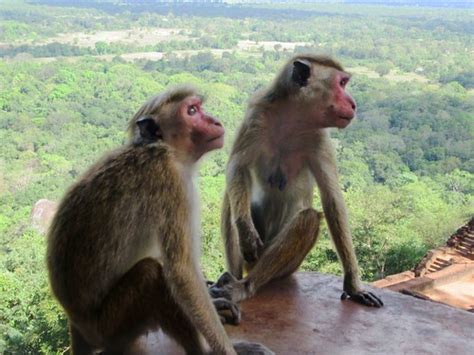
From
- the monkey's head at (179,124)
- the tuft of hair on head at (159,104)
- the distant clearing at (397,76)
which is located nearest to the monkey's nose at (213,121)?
the monkey's head at (179,124)

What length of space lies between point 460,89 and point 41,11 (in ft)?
150

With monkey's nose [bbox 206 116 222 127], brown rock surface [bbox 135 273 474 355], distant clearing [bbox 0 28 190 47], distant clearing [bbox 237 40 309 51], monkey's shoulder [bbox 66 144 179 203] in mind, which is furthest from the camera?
distant clearing [bbox 0 28 190 47]

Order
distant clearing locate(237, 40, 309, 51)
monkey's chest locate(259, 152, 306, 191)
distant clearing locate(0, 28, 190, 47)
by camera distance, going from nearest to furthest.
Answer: monkey's chest locate(259, 152, 306, 191)
distant clearing locate(237, 40, 309, 51)
distant clearing locate(0, 28, 190, 47)

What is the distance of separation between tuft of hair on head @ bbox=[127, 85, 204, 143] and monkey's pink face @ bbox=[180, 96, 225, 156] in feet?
0.14

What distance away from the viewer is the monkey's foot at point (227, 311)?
11.1 feet

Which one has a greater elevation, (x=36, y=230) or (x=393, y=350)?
(x=393, y=350)

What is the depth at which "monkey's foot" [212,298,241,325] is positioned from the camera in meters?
3.38

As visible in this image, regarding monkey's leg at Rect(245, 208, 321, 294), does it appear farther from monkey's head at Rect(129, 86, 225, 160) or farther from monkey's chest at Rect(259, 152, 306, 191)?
monkey's head at Rect(129, 86, 225, 160)

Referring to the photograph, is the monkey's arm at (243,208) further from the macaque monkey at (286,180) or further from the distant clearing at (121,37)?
the distant clearing at (121,37)

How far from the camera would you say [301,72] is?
3.80 meters

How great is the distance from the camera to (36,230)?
871 inches

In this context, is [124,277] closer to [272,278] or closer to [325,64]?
[272,278]

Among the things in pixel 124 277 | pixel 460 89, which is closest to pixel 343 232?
pixel 124 277

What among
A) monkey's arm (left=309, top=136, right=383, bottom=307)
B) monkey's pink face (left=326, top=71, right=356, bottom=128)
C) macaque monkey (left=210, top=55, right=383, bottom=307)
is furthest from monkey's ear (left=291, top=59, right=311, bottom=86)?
monkey's arm (left=309, top=136, right=383, bottom=307)
